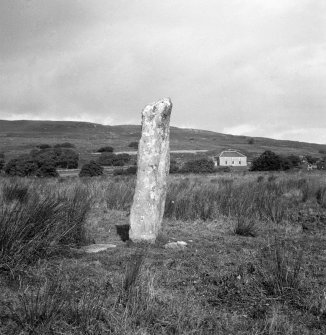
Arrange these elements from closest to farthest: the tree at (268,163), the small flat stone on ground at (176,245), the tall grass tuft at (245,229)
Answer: the small flat stone on ground at (176,245), the tall grass tuft at (245,229), the tree at (268,163)

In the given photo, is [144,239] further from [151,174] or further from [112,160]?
[112,160]

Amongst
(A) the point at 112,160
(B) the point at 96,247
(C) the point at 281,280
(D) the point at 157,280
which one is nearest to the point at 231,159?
(A) the point at 112,160

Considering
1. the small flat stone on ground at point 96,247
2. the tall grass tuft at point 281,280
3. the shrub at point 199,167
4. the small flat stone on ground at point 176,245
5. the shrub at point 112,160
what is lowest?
the shrub at point 112,160

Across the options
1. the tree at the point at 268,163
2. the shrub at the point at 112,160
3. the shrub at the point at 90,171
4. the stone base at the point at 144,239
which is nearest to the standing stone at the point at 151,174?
the stone base at the point at 144,239

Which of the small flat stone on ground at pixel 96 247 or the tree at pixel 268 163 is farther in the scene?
the tree at pixel 268 163

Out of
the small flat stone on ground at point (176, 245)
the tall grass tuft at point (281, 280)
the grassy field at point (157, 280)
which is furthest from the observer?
the small flat stone on ground at point (176, 245)

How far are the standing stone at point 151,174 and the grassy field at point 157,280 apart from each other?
1.15 ft

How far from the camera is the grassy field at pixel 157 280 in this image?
3482 millimetres

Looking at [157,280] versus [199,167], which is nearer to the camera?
[157,280]

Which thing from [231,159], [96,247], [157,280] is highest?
[157,280]

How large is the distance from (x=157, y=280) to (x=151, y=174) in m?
2.63

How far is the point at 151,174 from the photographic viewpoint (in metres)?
7.07

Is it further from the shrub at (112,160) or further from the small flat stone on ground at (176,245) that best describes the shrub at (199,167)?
the small flat stone on ground at (176,245)

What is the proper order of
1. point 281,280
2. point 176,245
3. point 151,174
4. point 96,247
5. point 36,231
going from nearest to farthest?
point 281,280, point 36,231, point 96,247, point 176,245, point 151,174
